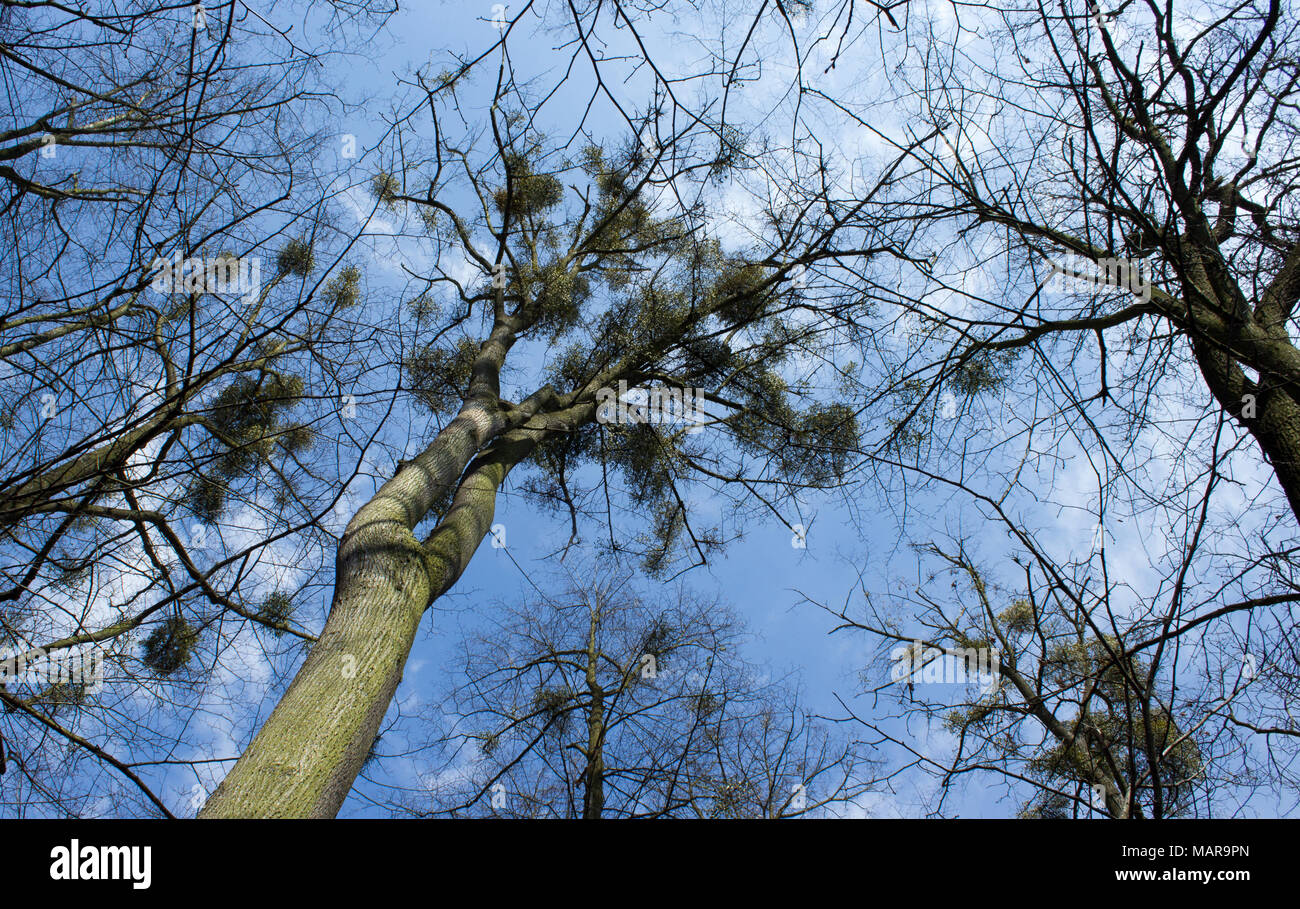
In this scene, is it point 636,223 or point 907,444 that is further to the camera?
point 636,223

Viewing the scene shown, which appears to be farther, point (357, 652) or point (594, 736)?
point (594, 736)

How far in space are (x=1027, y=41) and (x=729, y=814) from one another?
15.6 ft

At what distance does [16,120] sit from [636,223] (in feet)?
17.6

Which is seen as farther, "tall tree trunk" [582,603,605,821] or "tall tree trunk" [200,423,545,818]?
"tall tree trunk" [582,603,605,821]

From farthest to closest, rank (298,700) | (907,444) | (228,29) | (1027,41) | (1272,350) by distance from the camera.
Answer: (907,444) → (1272,350) → (1027,41) → (298,700) → (228,29)

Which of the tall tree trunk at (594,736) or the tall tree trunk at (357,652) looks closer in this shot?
the tall tree trunk at (357,652)

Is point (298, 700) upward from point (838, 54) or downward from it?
downward

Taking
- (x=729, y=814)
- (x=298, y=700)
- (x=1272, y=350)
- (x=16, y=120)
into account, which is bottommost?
(x=729, y=814)

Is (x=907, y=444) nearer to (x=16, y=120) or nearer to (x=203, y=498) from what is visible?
(x=203, y=498)

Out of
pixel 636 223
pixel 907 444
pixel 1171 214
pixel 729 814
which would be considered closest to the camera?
pixel 1171 214
